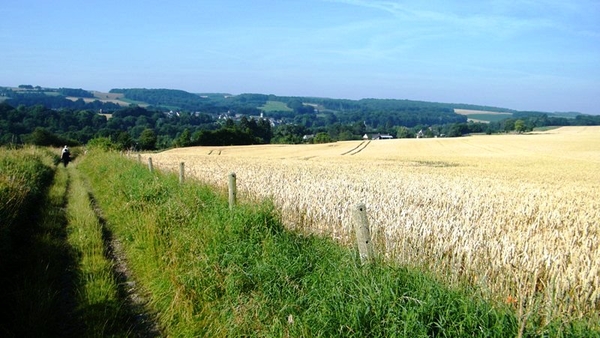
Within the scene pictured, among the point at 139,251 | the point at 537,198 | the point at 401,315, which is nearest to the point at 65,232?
the point at 139,251

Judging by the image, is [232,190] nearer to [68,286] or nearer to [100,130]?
[68,286]

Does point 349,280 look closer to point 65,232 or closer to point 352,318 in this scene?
point 352,318

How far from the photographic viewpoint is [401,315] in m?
3.55

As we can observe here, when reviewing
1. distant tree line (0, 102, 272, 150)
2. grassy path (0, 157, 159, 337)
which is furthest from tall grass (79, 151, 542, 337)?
distant tree line (0, 102, 272, 150)

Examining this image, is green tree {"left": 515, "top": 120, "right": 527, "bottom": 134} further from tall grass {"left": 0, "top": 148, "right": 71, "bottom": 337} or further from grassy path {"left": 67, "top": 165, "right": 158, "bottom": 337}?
grassy path {"left": 67, "top": 165, "right": 158, "bottom": 337}

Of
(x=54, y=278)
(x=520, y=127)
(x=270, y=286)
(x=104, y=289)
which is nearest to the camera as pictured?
(x=270, y=286)

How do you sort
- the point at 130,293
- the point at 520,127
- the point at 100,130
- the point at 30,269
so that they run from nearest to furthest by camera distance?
the point at 130,293 → the point at 30,269 → the point at 100,130 → the point at 520,127

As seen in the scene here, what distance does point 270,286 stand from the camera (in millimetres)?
4758

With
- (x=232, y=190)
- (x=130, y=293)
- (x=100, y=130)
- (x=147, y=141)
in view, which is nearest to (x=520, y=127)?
(x=147, y=141)

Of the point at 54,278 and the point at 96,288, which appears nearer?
the point at 96,288

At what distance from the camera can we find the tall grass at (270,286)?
3.52m

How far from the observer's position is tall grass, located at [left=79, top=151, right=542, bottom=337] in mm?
3520

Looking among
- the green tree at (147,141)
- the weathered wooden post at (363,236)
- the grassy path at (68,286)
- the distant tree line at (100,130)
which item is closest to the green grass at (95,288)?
the grassy path at (68,286)

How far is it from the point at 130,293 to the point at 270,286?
2.58m
